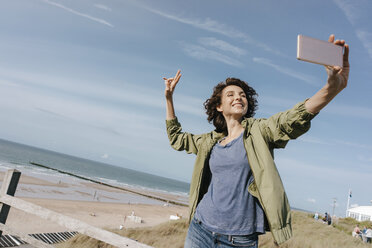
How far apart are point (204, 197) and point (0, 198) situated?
2568 mm

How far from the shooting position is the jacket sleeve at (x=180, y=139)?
2335 mm

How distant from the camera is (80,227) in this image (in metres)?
2.76

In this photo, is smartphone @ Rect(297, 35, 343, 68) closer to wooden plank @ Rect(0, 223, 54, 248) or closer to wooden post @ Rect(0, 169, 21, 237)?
wooden plank @ Rect(0, 223, 54, 248)

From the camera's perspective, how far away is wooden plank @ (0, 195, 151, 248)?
241 cm

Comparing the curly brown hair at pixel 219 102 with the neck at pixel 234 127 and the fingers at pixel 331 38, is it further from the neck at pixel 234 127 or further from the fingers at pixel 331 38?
the fingers at pixel 331 38

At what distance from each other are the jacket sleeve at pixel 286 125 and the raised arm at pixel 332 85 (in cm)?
6

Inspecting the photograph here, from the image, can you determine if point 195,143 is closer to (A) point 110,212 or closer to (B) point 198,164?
(B) point 198,164

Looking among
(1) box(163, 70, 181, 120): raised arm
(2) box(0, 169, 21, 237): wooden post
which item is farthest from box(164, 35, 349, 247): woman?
(2) box(0, 169, 21, 237): wooden post

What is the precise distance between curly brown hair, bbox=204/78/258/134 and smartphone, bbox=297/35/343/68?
1021 mm

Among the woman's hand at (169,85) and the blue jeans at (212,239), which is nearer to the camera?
the blue jeans at (212,239)

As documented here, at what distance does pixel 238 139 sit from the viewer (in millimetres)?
1933

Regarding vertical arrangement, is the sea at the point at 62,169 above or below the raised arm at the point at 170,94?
below

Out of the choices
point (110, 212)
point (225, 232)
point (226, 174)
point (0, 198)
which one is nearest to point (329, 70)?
point (226, 174)

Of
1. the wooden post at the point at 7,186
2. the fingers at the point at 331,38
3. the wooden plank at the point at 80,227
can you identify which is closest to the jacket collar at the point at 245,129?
the fingers at the point at 331,38
